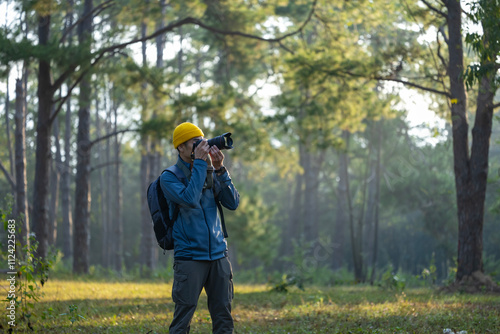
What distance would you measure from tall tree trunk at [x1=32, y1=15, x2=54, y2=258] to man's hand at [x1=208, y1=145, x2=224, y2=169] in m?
9.32

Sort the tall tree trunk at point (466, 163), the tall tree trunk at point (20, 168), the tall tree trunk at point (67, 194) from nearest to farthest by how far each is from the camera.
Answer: the tall tree trunk at point (466, 163)
the tall tree trunk at point (20, 168)
the tall tree trunk at point (67, 194)

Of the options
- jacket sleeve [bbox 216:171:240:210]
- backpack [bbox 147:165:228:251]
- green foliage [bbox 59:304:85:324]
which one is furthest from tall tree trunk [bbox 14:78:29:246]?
jacket sleeve [bbox 216:171:240:210]

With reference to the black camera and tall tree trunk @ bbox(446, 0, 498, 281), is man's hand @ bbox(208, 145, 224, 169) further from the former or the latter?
tall tree trunk @ bbox(446, 0, 498, 281)

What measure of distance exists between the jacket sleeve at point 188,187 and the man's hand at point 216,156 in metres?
0.17

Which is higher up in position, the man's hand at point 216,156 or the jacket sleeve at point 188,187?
the man's hand at point 216,156

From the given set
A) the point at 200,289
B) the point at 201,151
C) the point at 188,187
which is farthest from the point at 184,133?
the point at 200,289

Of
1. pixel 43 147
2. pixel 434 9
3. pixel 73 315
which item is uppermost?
pixel 434 9

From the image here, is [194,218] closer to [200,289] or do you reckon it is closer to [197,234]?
[197,234]

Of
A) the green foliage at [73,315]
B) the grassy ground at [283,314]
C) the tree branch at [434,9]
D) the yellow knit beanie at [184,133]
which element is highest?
the tree branch at [434,9]

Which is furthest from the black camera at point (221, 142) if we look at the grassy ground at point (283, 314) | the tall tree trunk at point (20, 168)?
the tall tree trunk at point (20, 168)

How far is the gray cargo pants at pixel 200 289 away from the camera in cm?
424

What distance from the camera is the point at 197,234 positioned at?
14.1 feet

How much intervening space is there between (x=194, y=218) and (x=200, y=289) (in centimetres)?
56

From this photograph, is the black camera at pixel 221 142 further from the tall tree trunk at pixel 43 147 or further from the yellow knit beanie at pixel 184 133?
the tall tree trunk at pixel 43 147
